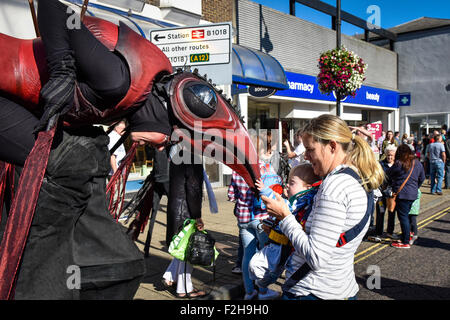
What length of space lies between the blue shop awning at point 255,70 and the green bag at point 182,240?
6231 millimetres

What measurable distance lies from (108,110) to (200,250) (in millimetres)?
1982

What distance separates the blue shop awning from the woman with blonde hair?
7460 millimetres

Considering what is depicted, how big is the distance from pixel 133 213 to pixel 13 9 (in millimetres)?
6054

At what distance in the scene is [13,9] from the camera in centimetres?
667

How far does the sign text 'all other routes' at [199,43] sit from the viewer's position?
18.9ft

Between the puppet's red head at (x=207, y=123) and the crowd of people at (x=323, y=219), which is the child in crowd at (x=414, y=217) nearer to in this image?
the crowd of people at (x=323, y=219)

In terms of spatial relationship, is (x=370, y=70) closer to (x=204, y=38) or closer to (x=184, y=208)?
(x=204, y=38)

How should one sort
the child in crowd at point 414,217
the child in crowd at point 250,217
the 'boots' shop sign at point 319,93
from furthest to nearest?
the 'boots' shop sign at point 319,93, the child in crowd at point 414,217, the child in crowd at point 250,217

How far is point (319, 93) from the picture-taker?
16.7m

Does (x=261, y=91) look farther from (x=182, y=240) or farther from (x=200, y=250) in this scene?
(x=200, y=250)

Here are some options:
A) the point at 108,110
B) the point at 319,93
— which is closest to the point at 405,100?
the point at 319,93

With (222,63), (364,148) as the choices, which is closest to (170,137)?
(364,148)

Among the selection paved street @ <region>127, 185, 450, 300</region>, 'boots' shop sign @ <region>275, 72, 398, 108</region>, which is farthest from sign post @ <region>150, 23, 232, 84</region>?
'boots' shop sign @ <region>275, 72, 398, 108</region>

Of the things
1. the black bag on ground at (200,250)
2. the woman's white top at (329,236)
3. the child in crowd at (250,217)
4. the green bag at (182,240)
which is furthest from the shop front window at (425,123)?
the woman's white top at (329,236)
